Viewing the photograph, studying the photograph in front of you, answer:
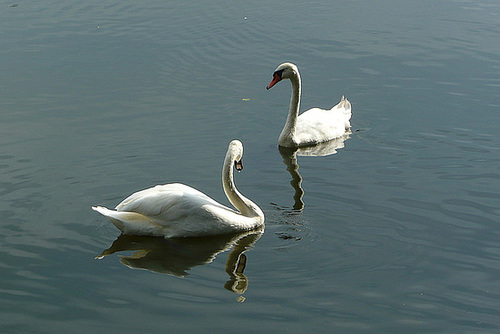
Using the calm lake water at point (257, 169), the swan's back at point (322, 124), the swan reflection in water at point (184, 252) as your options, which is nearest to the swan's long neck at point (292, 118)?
the swan's back at point (322, 124)

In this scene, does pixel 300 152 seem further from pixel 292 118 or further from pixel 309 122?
pixel 309 122

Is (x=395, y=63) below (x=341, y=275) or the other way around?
the other way around

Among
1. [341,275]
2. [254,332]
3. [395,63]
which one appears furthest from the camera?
[395,63]

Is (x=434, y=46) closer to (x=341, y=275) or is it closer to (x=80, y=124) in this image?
(x=80, y=124)

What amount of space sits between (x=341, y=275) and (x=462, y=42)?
12138 mm

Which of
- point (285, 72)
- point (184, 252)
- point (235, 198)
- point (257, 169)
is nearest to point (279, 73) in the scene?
point (285, 72)

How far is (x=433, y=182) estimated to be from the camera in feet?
35.9

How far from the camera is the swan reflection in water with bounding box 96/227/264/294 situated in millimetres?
8341

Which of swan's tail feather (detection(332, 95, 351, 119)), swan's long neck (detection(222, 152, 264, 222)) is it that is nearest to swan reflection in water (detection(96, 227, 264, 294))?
swan's long neck (detection(222, 152, 264, 222))

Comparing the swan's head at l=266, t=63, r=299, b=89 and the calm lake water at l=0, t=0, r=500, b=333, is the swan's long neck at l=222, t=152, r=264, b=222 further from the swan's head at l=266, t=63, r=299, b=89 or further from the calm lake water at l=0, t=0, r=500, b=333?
the swan's head at l=266, t=63, r=299, b=89

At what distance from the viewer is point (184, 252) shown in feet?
28.9

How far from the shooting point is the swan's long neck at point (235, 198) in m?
9.43

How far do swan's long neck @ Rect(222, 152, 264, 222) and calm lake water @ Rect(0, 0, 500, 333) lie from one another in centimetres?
34

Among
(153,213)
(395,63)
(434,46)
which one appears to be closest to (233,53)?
(395,63)
